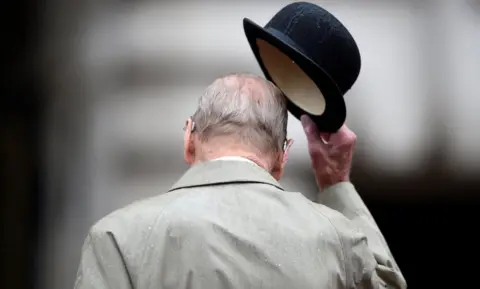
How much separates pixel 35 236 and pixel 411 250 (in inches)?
45.8

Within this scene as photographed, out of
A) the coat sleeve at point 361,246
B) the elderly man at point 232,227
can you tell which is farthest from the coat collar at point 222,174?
the coat sleeve at point 361,246

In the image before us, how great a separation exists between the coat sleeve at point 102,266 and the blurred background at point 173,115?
4.68 ft

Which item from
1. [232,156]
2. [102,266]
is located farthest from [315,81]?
[102,266]

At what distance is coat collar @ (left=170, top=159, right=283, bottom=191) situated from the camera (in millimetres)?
1522

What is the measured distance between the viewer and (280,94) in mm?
1658

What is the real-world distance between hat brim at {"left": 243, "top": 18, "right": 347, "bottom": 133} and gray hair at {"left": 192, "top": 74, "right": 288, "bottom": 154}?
0.10 meters

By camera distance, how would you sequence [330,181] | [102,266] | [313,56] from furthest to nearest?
[330,181] < [313,56] < [102,266]

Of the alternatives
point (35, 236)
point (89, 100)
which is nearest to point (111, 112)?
point (89, 100)

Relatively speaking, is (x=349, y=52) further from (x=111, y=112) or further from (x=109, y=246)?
(x=111, y=112)

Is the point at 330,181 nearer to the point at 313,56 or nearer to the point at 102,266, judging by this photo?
the point at 313,56

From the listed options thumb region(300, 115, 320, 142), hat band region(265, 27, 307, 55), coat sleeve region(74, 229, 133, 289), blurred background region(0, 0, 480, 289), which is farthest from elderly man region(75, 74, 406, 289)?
blurred background region(0, 0, 480, 289)

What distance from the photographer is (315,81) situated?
5.70 feet

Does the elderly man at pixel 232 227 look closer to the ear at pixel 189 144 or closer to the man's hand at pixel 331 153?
the ear at pixel 189 144

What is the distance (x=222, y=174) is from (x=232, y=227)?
0.11m
